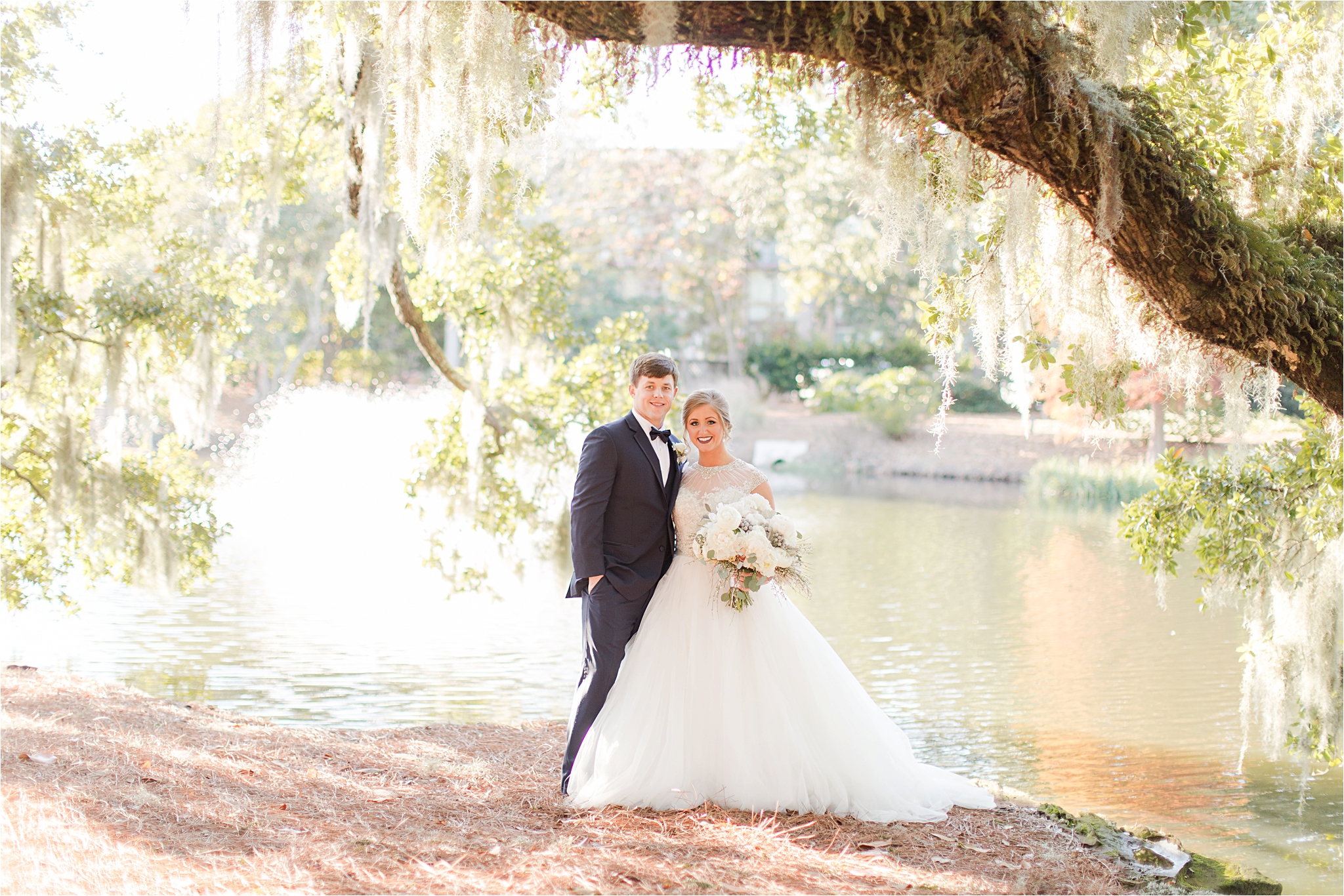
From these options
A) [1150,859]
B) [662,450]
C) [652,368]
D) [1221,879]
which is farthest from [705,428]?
[1221,879]

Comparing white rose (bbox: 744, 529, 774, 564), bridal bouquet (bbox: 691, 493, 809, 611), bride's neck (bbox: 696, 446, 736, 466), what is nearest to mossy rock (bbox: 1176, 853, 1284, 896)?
bridal bouquet (bbox: 691, 493, 809, 611)

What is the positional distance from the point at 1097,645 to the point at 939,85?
7378mm

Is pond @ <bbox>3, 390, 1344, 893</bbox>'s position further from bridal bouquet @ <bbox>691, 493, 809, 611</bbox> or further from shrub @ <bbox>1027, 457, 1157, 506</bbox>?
shrub @ <bbox>1027, 457, 1157, 506</bbox>

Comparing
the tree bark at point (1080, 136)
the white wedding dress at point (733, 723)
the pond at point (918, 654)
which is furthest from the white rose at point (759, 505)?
the pond at point (918, 654)

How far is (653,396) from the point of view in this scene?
4199 mm

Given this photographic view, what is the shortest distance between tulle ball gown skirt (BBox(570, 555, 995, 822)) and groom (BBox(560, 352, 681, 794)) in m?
0.07

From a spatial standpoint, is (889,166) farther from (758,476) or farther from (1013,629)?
(1013,629)

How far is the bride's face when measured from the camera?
13.9 ft

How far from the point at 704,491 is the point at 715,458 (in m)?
0.16

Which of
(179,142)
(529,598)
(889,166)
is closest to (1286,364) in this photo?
(889,166)

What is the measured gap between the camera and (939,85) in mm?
3115

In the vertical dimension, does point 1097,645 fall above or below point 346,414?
below

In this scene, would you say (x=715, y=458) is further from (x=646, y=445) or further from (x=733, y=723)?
(x=733, y=723)

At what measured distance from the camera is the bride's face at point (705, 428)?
167 inches
